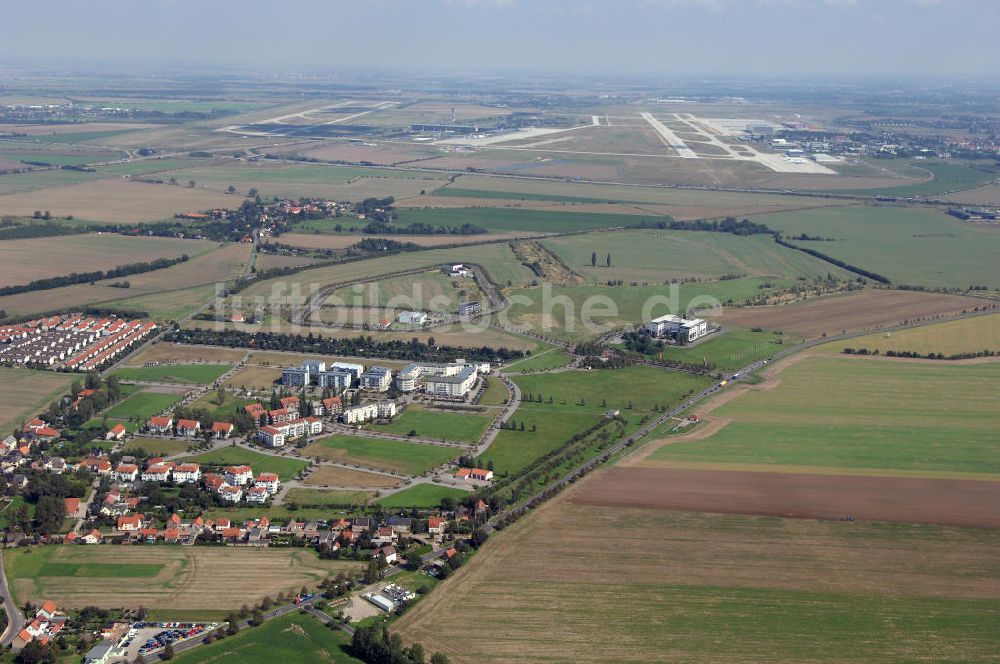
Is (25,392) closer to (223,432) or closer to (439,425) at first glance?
(223,432)

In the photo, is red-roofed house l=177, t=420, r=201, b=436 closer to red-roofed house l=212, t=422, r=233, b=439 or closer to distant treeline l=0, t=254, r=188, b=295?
red-roofed house l=212, t=422, r=233, b=439

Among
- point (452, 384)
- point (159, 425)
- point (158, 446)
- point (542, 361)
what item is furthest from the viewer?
point (542, 361)

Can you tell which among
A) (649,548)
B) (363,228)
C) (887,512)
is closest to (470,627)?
(649,548)

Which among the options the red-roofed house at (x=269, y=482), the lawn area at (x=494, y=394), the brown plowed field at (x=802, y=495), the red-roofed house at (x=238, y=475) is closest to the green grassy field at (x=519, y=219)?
the lawn area at (x=494, y=394)

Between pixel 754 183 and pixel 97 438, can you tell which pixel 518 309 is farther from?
pixel 754 183

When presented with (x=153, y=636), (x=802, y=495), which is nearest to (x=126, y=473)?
(x=153, y=636)

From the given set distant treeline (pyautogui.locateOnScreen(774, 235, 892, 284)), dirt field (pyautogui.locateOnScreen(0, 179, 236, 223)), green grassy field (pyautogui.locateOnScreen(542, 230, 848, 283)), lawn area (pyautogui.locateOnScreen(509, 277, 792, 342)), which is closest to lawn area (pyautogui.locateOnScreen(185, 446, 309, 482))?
lawn area (pyautogui.locateOnScreen(509, 277, 792, 342))

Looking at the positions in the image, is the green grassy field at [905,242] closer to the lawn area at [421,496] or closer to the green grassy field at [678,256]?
the green grassy field at [678,256]
